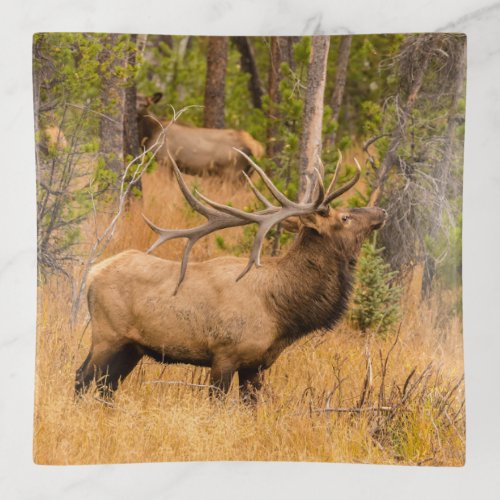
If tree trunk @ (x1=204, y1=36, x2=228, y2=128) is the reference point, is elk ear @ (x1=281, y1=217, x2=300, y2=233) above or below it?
below

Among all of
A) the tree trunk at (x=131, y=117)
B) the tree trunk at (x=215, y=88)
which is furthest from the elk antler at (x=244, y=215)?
the tree trunk at (x=215, y=88)

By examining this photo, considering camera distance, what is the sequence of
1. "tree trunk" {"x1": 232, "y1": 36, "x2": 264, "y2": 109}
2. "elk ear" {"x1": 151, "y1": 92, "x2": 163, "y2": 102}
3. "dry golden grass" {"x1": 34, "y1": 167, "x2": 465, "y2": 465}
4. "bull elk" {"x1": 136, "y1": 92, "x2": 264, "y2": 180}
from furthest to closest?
"tree trunk" {"x1": 232, "y1": 36, "x2": 264, "y2": 109} < "elk ear" {"x1": 151, "y1": 92, "x2": 163, "y2": 102} < "bull elk" {"x1": 136, "y1": 92, "x2": 264, "y2": 180} < "dry golden grass" {"x1": 34, "y1": 167, "x2": 465, "y2": 465}

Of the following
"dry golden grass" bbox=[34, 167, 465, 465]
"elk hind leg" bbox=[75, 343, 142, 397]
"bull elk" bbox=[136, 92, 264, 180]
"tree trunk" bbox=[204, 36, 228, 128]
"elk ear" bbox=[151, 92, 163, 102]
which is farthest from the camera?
"elk ear" bbox=[151, 92, 163, 102]

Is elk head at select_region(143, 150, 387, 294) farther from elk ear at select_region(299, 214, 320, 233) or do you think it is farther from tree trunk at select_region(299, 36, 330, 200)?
tree trunk at select_region(299, 36, 330, 200)

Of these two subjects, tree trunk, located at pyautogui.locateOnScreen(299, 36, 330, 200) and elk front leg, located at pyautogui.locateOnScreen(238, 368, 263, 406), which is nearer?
elk front leg, located at pyautogui.locateOnScreen(238, 368, 263, 406)

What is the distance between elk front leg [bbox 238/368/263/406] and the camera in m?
5.23

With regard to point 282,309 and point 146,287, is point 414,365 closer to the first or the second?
point 282,309

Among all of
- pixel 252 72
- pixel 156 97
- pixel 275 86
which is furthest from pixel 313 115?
pixel 252 72

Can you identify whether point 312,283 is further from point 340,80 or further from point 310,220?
point 340,80

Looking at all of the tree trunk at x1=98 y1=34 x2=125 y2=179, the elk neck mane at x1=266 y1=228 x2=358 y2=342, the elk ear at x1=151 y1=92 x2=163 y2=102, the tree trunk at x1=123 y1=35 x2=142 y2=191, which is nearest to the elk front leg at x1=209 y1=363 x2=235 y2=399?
the elk neck mane at x1=266 y1=228 x2=358 y2=342

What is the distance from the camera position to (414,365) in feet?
17.4

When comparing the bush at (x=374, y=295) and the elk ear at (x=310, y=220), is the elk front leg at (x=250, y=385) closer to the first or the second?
the bush at (x=374, y=295)

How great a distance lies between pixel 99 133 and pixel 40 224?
581 millimetres

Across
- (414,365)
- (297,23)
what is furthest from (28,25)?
(414,365)
